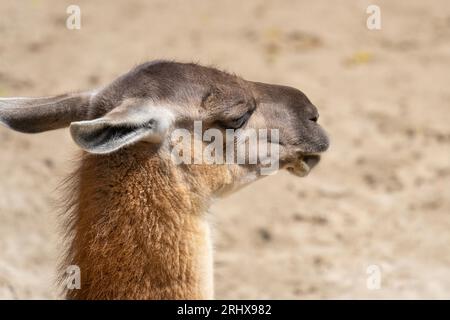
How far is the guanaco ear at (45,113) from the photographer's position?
17.9 feet

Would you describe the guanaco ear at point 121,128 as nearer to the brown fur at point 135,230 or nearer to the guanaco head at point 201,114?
the guanaco head at point 201,114

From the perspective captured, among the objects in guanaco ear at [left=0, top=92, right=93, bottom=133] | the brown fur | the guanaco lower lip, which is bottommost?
the brown fur

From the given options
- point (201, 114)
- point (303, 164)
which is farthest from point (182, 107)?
point (303, 164)

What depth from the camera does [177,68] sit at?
18.0 ft

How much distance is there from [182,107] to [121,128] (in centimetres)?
75

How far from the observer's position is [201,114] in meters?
5.45

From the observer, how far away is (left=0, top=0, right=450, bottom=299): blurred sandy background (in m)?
8.02

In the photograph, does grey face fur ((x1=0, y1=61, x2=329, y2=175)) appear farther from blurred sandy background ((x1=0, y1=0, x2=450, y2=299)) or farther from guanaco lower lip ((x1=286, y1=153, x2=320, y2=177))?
blurred sandy background ((x1=0, y1=0, x2=450, y2=299))

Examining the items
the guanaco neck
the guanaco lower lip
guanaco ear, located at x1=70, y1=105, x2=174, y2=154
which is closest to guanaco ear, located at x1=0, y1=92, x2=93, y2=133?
the guanaco neck

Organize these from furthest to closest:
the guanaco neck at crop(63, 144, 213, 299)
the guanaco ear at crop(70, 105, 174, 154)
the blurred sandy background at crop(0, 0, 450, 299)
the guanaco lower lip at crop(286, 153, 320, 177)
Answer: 1. the blurred sandy background at crop(0, 0, 450, 299)
2. the guanaco lower lip at crop(286, 153, 320, 177)
3. the guanaco neck at crop(63, 144, 213, 299)
4. the guanaco ear at crop(70, 105, 174, 154)

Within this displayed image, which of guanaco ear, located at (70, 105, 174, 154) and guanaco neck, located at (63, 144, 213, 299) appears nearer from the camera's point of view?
guanaco ear, located at (70, 105, 174, 154)

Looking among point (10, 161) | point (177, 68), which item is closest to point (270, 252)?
point (10, 161)

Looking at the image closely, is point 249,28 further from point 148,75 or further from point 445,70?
point 148,75

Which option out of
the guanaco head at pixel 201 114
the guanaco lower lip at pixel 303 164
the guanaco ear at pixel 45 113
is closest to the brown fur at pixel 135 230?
the guanaco head at pixel 201 114
